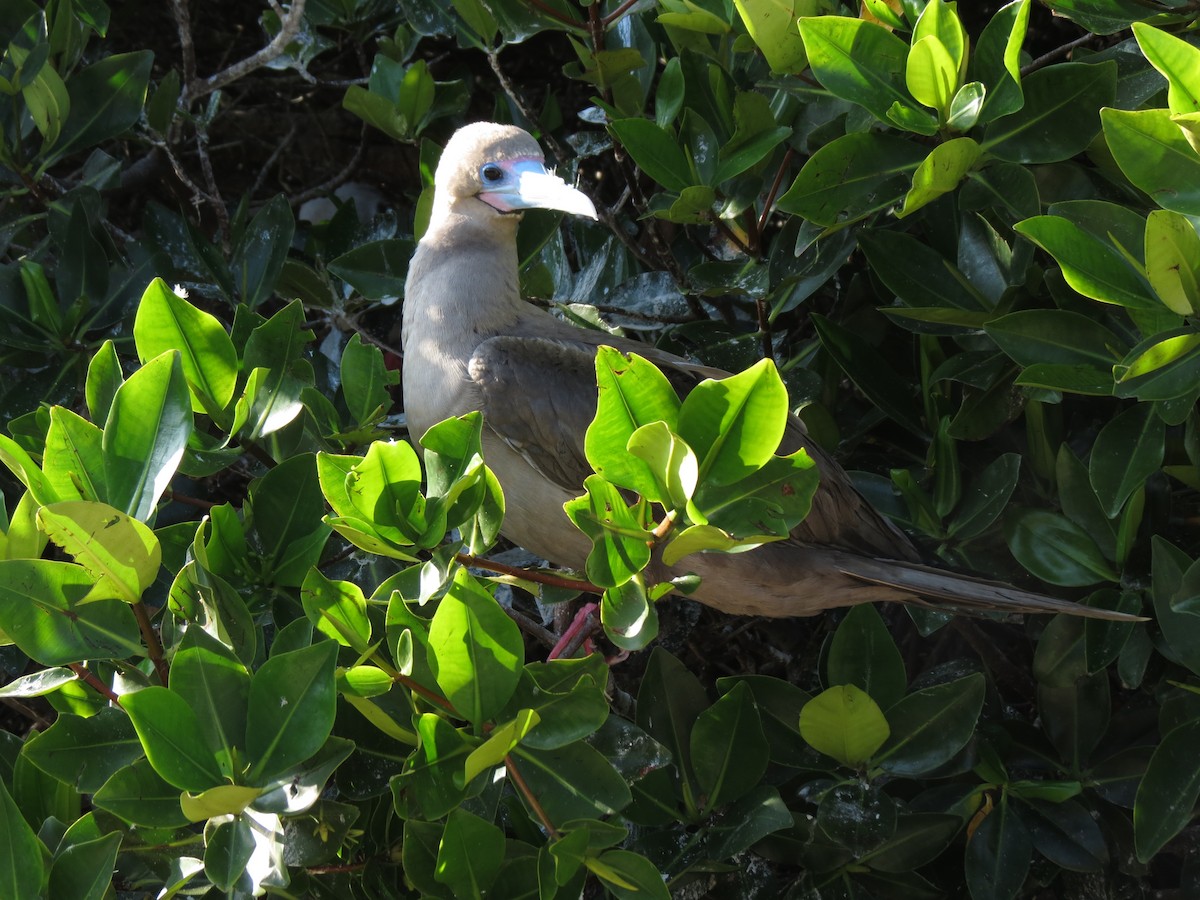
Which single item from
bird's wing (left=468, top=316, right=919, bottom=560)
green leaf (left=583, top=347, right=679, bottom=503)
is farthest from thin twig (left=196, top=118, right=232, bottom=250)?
green leaf (left=583, top=347, right=679, bottom=503)

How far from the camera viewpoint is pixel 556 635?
3.05m

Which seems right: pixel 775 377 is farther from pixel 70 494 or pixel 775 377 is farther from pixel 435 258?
pixel 435 258

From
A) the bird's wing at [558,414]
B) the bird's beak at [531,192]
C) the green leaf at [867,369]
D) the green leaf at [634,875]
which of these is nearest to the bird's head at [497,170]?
the bird's beak at [531,192]

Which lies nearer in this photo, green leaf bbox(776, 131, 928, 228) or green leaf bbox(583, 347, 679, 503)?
green leaf bbox(583, 347, 679, 503)

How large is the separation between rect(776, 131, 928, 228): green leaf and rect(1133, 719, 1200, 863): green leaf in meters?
1.15

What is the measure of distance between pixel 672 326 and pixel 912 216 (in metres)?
0.63

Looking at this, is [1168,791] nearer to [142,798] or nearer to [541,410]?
[541,410]

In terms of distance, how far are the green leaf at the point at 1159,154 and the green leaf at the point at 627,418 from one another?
2.94 feet

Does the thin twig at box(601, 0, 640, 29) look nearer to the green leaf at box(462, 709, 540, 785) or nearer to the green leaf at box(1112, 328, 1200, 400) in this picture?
the green leaf at box(1112, 328, 1200, 400)

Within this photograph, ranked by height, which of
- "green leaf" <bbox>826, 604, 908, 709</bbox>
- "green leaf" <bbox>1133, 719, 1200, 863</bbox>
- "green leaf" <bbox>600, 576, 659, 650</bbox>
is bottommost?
"green leaf" <bbox>1133, 719, 1200, 863</bbox>

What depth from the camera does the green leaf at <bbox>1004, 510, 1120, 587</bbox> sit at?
2531 mm

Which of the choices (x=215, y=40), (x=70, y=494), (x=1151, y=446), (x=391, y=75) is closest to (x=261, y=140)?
(x=215, y=40)

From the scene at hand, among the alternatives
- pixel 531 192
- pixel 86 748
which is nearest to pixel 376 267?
pixel 531 192

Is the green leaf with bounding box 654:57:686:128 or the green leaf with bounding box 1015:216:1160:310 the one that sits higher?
the green leaf with bounding box 1015:216:1160:310
